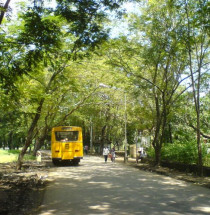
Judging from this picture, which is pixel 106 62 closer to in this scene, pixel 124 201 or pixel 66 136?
pixel 66 136

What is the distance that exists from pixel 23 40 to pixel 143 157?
2061 cm

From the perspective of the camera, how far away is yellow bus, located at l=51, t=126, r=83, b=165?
2245 centimetres

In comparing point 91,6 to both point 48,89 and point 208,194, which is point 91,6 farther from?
point 48,89

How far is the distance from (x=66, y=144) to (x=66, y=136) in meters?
0.73

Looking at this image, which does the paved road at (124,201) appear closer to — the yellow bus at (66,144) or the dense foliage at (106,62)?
the dense foliage at (106,62)

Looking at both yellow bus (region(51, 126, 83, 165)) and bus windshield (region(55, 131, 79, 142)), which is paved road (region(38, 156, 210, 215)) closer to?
yellow bus (region(51, 126, 83, 165))

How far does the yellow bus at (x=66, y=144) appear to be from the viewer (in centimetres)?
2245

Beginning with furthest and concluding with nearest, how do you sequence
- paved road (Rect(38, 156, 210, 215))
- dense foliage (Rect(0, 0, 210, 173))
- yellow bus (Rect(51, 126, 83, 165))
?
yellow bus (Rect(51, 126, 83, 165)) → dense foliage (Rect(0, 0, 210, 173)) → paved road (Rect(38, 156, 210, 215))

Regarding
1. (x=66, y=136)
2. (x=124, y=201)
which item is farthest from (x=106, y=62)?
(x=124, y=201)

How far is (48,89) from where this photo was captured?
15.8 metres

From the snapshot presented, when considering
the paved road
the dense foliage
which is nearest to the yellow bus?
the dense foliage

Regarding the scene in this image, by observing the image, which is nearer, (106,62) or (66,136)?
(106,62)

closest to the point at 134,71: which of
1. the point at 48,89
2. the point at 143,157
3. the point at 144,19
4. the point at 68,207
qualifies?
the point at 144,19

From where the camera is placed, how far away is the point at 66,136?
23.1 metres
